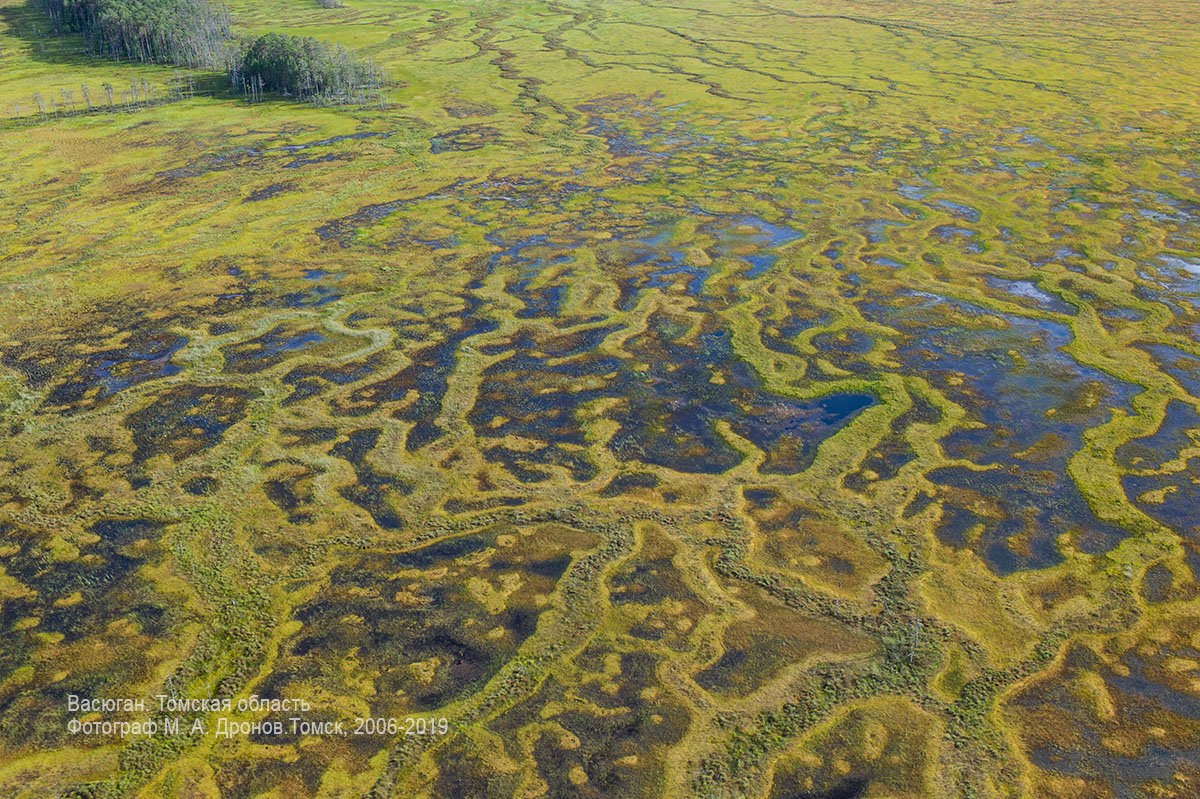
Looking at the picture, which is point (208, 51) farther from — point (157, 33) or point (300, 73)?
point (300, 73)

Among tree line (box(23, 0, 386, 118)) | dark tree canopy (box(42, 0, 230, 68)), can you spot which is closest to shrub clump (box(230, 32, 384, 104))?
tree line (box(23, 0, 386, 118))

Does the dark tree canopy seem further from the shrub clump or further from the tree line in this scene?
the shrub clump

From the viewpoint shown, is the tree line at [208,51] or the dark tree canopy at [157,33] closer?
the tree line at [208,51]

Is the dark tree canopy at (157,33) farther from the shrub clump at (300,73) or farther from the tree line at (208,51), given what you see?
the shrub clump at (300,73)

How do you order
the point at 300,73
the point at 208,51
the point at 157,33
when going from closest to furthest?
the point at 300,73, the point at 208,51, the point at 157,33

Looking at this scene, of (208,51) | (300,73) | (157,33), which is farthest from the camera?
(157,33)

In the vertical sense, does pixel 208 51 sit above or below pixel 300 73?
below

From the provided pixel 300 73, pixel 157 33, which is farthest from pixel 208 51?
pixel 300 73

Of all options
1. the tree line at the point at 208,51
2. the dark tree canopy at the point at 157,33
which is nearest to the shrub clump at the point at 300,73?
the tree line at the point at 208,51

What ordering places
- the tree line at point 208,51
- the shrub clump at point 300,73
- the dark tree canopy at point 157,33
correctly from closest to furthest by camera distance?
1. the shrub clump at point 300,73
2. the tree line at point 208,51
3. the dark tree canopy at point 157,33

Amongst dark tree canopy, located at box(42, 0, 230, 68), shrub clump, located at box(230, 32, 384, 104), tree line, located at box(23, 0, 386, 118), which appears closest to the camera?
shrub clump, located at box(230, 32, 384, 104)

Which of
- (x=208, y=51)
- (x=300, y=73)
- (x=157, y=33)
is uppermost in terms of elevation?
(x=157, y=33)
